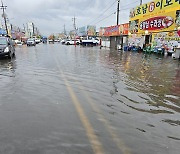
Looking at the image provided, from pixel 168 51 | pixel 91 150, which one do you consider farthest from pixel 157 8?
pixel 91 150

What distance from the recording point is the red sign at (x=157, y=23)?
82.4 feet

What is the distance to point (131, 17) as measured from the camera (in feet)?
119

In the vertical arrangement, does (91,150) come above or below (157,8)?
below

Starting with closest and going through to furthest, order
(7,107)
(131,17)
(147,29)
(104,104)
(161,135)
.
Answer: (161,135) < (7,107) < (104,104) < (147,29) < (131,17)

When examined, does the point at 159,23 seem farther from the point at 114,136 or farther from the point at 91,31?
the point at 91,31

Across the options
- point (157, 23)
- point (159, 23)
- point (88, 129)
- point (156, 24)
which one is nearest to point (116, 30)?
point (156, 24)

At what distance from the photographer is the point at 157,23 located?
1082 inches

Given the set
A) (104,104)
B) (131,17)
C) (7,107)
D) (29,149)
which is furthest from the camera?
(131,17)

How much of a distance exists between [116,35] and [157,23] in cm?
1642

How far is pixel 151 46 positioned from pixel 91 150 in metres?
27.5

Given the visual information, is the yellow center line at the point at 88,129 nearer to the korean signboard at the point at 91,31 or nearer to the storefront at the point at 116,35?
the storefront at the point at 116,35

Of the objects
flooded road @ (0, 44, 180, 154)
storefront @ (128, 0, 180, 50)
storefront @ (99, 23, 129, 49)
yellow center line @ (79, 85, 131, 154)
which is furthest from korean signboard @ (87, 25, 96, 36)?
yellow center line @ (79, 85, 131, 154)

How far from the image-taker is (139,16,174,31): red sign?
2512cm

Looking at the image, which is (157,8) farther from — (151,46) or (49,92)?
(49,92)
